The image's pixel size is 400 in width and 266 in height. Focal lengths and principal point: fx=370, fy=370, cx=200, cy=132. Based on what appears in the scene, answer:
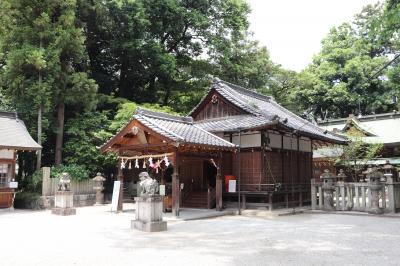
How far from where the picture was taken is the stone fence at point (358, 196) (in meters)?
15.7

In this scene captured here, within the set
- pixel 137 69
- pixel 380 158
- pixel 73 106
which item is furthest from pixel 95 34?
pixel 380 158

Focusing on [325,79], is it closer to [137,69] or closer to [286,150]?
[137,69]

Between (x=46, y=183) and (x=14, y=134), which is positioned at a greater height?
(x=14, y=134)

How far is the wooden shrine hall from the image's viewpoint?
1584 cm

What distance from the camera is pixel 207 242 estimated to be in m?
9.77

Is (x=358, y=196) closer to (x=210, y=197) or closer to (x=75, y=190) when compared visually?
(x=210, y=197)

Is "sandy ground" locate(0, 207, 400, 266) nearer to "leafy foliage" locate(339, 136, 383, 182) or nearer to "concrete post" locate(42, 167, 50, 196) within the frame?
"concrete post" locate(42, 167, 50, 196)

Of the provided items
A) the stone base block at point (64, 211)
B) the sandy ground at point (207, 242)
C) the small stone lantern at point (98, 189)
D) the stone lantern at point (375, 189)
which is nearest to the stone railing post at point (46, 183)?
the small stone lantern at point (98, 189)

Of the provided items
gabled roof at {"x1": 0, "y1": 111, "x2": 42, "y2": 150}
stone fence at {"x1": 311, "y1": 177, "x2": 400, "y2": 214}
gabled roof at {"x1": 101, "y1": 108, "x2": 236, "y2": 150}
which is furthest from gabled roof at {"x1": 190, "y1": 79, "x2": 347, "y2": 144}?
gabled roof at {"x1": 0, "y1": 111, "x2": 42, "y2": 150}

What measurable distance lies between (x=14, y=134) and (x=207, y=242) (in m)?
15.5

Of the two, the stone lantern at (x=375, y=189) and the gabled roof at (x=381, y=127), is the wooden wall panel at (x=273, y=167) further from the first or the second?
the gabled roof at (x=381, y=127)

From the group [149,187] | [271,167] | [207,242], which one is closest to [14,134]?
[149,187]

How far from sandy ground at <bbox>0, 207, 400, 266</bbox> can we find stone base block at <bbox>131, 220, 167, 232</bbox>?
0.99 ft

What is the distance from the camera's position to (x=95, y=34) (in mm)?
30391
